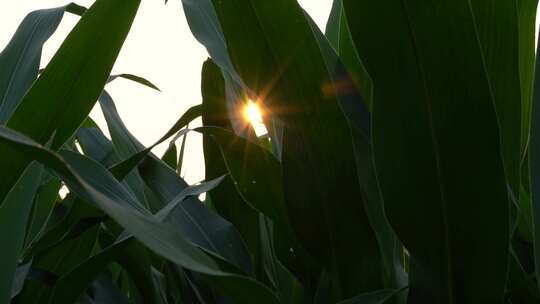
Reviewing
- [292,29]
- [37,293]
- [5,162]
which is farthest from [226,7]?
[37,293]

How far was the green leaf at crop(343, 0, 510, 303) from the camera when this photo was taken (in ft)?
1.00

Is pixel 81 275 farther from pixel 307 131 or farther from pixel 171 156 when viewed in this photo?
pixel 171 156

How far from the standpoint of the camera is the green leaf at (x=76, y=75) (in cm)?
37

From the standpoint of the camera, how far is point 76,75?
0.38m

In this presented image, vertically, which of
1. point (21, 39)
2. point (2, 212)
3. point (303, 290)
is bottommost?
point (303, 290)

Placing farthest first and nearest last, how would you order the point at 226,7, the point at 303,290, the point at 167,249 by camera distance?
1. the point at 303,290
2. the point at 226,7
3. the point at 167,249

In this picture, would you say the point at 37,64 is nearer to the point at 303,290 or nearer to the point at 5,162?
the point at 5,162

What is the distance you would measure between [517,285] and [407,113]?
0.46ft

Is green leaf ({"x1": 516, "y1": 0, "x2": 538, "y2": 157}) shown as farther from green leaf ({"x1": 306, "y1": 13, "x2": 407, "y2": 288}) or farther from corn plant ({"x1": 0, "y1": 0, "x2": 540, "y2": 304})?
green leaf ({"x1": 306, "y1": 13, "x2": 407, "y2": 288})

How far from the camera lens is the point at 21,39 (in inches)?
19.0

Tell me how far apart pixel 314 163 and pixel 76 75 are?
0.15 meters

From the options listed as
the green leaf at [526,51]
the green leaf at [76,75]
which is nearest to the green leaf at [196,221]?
the green leaf at [76,75]

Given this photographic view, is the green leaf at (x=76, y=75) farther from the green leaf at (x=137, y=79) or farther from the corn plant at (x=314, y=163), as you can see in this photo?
the green leaf at (x=137, y=79)

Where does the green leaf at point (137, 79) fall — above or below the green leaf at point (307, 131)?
above
